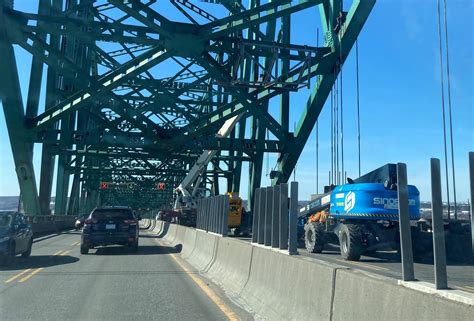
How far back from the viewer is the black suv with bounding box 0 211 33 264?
1384 cm

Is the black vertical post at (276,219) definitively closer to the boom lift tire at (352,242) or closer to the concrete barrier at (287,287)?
the concrete barrier at (287,287)

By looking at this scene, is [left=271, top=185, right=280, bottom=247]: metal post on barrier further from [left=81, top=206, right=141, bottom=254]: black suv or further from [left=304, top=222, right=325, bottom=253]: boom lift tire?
[left=81, top=206, right=141, bottom=254]: black suv

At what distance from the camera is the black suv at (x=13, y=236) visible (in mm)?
13844

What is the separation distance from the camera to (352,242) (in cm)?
1414

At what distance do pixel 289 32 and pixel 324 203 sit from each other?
15.3 meters

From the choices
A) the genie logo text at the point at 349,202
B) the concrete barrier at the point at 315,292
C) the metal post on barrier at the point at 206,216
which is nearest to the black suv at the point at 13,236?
the metal post on barrier at the point at 206,216

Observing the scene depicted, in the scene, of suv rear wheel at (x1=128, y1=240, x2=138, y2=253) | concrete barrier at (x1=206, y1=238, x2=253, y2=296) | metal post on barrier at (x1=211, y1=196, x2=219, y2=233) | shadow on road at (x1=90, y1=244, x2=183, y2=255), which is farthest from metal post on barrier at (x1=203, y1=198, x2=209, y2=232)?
concrete barrier at (x1=206, y1=238, x2=253, y2=296)

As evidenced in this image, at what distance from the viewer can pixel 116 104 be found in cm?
2916

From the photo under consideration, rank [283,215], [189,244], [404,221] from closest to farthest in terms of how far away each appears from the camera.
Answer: [404,221], [283,215], [189,244]

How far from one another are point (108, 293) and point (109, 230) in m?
9.79

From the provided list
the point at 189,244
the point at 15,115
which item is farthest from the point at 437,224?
the point at 15,115

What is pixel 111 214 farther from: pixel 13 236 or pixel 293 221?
pixel 293 221

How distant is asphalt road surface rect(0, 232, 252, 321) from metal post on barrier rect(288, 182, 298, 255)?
1253mm

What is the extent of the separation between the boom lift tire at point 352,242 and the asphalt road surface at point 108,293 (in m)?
4.62
